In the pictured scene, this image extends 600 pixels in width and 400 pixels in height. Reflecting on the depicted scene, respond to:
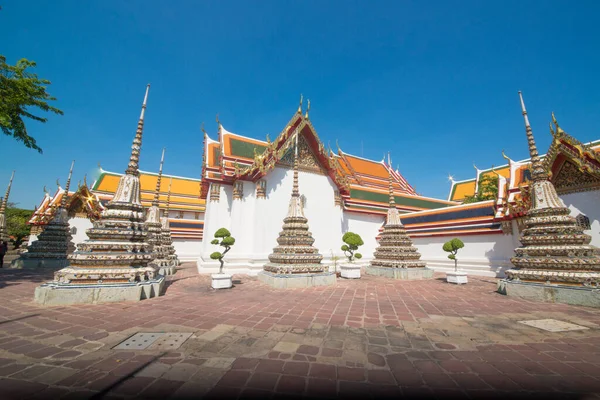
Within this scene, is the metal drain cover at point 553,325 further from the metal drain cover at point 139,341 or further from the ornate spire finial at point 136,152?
the ornate spire finial at point 136,152

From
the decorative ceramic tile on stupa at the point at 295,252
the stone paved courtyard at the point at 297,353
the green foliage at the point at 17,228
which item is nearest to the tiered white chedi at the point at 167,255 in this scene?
the decorative ceramic tile on stupa at the point at 295,252

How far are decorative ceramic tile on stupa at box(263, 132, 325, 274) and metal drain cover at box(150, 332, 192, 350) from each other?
17.4 ft

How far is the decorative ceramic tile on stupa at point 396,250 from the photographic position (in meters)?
11.8

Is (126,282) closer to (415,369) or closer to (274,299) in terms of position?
(274,299)

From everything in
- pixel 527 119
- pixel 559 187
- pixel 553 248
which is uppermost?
pixel 527 119

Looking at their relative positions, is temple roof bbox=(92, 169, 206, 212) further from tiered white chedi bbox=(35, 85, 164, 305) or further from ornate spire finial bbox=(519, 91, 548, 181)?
ornate spire finial bbox=(519, 91, 548, 181)

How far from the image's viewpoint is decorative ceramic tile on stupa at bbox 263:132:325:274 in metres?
9.07

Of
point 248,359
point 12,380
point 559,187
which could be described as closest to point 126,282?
point 12,380

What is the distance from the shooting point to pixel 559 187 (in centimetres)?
1000

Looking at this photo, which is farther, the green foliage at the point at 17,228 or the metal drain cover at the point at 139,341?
the green foliage at the point at 17,228

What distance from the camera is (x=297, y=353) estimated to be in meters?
3.12

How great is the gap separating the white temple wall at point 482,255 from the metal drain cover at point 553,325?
825 centimetres

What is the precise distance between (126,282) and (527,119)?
1236 cm

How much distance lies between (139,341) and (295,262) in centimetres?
608
